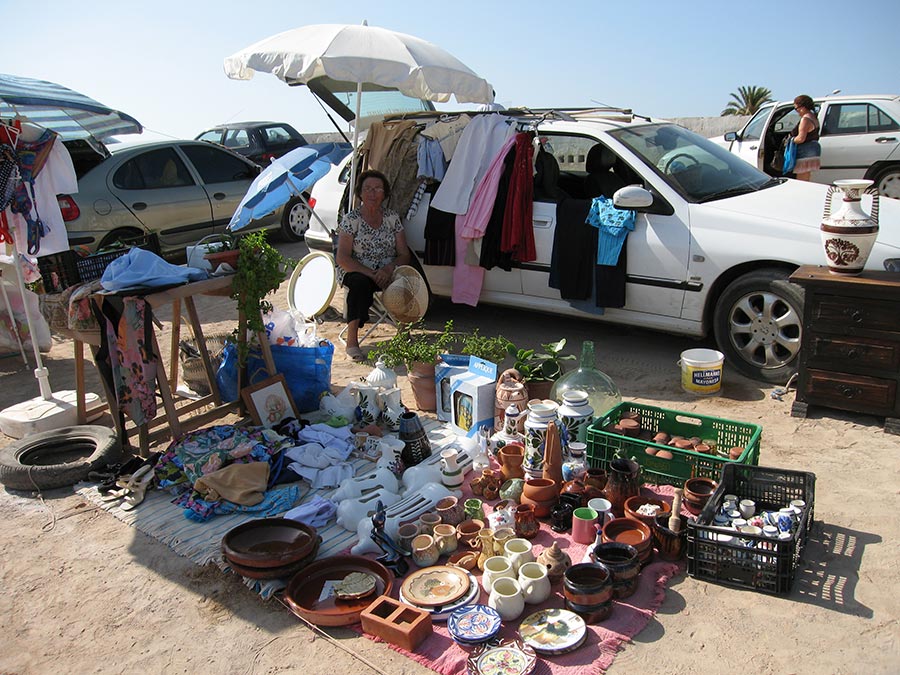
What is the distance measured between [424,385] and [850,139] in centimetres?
830

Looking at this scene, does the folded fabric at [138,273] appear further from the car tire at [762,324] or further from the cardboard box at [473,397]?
the car tire at [762,324]

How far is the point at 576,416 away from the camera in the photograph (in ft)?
13.2

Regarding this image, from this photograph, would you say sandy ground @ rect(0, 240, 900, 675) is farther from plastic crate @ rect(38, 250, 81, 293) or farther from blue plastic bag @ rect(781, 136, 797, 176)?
blue plastic bag @ rect(781, 136, 797, 176)

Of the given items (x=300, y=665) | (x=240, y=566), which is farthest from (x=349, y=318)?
(x=300, y=665)

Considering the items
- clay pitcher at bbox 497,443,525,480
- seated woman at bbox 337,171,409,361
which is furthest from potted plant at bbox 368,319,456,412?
clay pitcher at bbox 497,443,525,480

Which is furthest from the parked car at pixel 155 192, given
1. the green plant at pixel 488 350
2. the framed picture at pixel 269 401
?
the green plant at pixel 488 350

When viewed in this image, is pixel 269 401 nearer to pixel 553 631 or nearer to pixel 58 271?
pixel 58 271

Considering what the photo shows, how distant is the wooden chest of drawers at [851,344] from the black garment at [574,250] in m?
1.58

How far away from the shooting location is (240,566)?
323 cm

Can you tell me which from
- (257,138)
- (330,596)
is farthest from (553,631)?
(257,138)

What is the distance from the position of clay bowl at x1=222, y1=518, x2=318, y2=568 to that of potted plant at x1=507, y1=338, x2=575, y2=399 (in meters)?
1.82

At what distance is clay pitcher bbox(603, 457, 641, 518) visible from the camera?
11.6 ft

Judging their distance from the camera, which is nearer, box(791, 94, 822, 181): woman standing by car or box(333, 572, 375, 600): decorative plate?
box(333, 572, 375, 600): decorative plate

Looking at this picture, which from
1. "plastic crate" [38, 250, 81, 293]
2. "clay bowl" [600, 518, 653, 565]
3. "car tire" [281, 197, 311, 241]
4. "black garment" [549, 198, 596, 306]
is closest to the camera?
"clay bowl" [600, 518, 653, 565]
